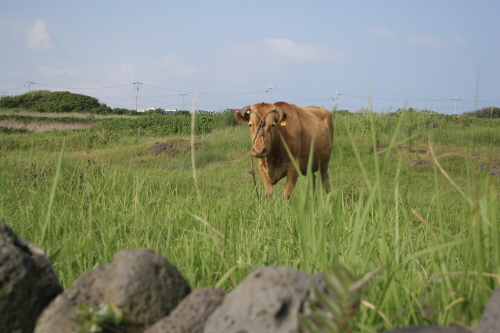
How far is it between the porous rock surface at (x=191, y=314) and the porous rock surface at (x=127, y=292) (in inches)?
2.4

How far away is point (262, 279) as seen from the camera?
105 centimetres

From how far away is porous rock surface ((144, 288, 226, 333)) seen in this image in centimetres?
110

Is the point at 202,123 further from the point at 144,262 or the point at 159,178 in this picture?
the point at 144,262

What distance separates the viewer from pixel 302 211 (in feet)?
4.43

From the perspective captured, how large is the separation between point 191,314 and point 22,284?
0.45 meters

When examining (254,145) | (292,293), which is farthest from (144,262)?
(254,145)

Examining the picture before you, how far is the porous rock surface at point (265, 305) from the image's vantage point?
96cm

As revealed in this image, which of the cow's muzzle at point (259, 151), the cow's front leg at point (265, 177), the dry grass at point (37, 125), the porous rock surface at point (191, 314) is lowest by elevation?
the cow's front leg at point (265, 177)

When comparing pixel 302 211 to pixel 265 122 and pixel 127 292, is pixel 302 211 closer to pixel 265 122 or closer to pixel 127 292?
pixel 127 292

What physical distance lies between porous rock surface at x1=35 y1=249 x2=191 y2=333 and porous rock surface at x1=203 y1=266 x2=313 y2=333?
21cm

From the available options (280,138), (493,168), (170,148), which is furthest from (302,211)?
(170,148)

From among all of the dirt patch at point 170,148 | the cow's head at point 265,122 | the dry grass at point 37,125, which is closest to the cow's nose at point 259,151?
the cow's head at point 265,122

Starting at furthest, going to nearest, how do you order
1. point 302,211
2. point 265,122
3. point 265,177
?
point 265,177, point 265,122, point 302,211

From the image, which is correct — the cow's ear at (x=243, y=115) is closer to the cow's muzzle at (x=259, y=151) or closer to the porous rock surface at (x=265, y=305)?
the cow's muzzle at (x=259, y=151)
